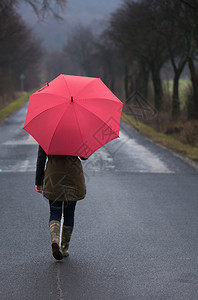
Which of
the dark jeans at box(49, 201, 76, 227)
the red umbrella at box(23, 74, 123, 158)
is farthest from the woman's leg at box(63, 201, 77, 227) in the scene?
the red umbrella at box(23, 74, 123, 158)

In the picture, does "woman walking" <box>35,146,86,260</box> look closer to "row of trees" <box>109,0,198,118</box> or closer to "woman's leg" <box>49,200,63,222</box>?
"woman's leg" <box>49,200,63,222</box>

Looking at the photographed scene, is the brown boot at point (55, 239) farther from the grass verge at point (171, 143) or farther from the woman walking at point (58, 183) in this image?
the grass verge at point (171, 143)

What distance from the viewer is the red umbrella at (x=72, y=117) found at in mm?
4531

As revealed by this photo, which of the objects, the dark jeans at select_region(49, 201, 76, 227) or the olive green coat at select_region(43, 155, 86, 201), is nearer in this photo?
the olive green coat at select_region(43, 155, 86, 201)

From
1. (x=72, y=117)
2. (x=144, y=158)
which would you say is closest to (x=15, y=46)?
(x=144, y=158)

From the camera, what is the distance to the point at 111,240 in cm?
582

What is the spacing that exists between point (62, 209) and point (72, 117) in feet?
3.53

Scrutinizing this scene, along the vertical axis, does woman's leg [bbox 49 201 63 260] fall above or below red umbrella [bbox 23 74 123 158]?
below

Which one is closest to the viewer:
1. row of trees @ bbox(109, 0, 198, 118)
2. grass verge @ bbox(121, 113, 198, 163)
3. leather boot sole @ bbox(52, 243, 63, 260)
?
leather boot sole @ bbox(52, 243, 63, 260)

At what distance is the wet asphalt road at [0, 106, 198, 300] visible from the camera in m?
4.28

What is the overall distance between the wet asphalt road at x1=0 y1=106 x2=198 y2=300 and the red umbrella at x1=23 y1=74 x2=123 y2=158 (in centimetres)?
117

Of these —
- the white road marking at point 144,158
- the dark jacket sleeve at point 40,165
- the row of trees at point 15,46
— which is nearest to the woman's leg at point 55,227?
the dark jacket sleeve at point 40,165

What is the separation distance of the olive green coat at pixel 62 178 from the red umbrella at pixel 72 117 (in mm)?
229

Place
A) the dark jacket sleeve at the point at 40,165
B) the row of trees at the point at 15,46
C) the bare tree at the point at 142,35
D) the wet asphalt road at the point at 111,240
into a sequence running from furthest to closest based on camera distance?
the bare tree at the point at 142,35, the row of trees at the point at 15,46, the dark jacket sleeve at the point at 40,165, the wet asphalt road at the point at 111,240
